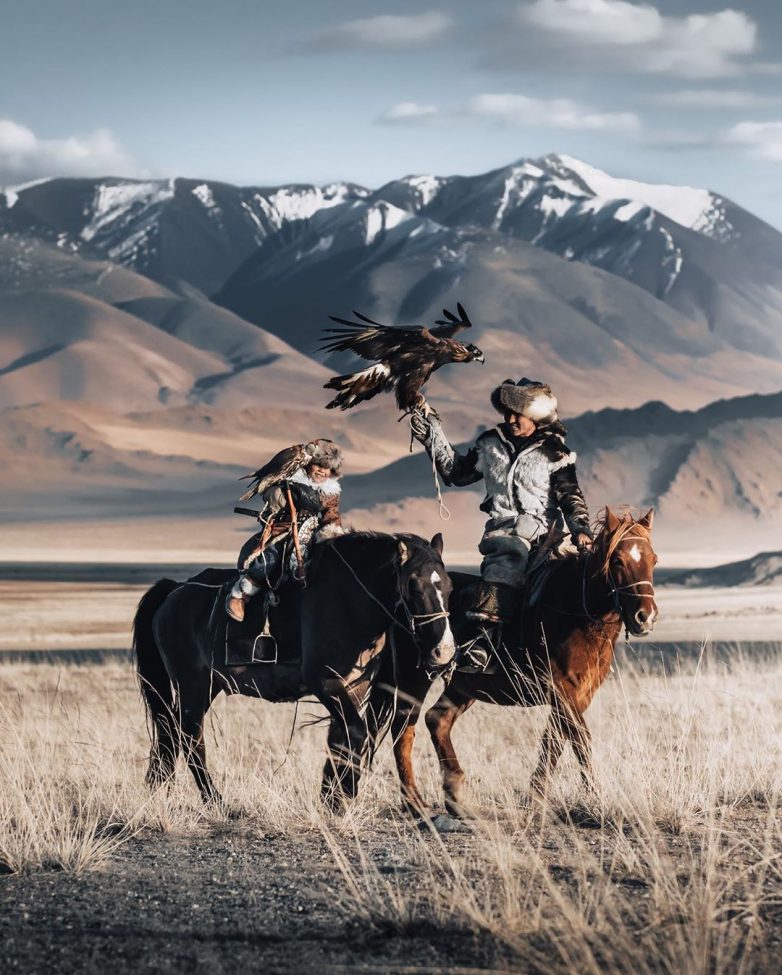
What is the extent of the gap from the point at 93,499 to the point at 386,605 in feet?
244

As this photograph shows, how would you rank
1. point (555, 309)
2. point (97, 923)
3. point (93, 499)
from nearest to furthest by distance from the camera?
point (97, 923) < point (93, 499) < point (555, 309)

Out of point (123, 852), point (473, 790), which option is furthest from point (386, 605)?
point (123, 852)

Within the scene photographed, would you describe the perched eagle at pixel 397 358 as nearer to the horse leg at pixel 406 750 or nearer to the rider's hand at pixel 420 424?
the rider's hand at pixel 420 424

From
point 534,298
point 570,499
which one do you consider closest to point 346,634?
point 570,499

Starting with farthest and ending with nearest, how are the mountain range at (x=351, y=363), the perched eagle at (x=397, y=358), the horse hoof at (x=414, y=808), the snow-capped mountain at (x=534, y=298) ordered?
the snow-capped mountain at (x=534, y=298) → the mountain range at (x=351, y=363) → the perched eagle at (x=397, y=358) → the horse hoof at (x=414, y=808)

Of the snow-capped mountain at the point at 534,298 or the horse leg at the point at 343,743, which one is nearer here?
the horse leg at the point at 343,743

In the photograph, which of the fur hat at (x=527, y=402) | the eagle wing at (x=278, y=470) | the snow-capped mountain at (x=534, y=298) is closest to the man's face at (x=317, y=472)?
the eagle wing at (x=278, y=470)

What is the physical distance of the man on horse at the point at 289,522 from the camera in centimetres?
817

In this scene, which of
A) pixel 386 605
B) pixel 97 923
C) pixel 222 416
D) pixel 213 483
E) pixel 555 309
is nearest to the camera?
pixel 97 923

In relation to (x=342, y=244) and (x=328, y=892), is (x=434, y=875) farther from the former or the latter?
(x=342, y=244)

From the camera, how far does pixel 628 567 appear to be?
7.72m

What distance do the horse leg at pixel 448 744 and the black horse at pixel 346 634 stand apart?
0.35 metres

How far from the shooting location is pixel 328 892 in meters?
5.89

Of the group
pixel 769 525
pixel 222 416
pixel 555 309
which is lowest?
pixel 769 525
